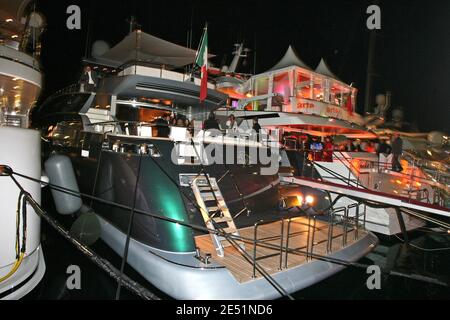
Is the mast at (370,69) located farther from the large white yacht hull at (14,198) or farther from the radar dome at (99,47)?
the large white yacht hull at (14,198)

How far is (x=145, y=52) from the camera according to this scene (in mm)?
10961

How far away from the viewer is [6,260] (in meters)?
4.08

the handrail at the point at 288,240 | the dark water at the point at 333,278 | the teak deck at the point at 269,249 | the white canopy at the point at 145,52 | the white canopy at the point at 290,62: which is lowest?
the dark water at the point at 333,278

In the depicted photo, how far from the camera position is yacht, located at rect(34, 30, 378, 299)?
13.9 ft

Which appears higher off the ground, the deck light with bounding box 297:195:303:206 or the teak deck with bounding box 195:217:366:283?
the deck light with bounding box 297:195:303:206

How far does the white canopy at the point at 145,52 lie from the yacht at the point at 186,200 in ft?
2.65

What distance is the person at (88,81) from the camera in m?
8.42

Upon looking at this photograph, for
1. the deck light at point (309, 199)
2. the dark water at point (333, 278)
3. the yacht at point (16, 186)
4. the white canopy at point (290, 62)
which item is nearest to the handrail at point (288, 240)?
the dark water at point (333, 278)

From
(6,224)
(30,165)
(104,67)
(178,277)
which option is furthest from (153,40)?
(178,277)

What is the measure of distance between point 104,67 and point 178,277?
9.73 meters

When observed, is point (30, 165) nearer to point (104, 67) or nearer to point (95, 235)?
point (95, 235)

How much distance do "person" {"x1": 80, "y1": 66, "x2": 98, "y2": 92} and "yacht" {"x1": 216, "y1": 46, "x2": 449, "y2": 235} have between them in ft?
15.6
